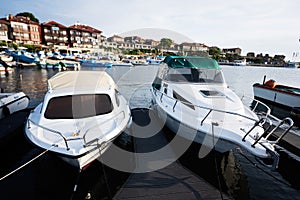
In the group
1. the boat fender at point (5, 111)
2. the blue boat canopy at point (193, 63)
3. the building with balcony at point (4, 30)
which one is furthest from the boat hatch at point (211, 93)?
the building with balcony at point (4, 30)

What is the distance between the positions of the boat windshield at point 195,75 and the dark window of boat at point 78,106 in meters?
3.21

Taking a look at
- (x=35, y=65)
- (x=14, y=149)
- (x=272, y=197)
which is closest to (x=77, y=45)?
(x=35, y=65)

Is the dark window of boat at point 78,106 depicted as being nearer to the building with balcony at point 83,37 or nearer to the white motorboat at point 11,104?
the white motorboat at point 11,104

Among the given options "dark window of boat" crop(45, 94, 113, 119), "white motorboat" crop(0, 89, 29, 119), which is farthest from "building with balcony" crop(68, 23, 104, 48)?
"dark window of boat" crop(45, 94, 113, 119)

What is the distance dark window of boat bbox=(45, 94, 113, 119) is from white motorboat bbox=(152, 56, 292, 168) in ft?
7.35

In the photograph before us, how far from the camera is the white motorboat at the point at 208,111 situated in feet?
13.0

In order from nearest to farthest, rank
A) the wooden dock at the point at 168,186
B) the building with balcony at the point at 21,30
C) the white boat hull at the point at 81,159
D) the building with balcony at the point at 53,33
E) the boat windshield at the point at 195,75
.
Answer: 1. the white boat hull at the point at 81,159
2. the wooden dock at the point at 168,186
3. the boat windshield at the point at 195,75
4. the building with balcony at the point at 21,30
5. the building with balcony at the point at 53,33

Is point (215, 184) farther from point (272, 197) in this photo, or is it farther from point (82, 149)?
point (82, 149)

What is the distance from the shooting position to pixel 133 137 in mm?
6492

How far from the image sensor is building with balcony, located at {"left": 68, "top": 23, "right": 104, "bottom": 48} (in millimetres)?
67250

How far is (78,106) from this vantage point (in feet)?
16.7

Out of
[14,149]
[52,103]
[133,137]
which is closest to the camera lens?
[52,103]

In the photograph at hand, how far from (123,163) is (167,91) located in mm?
3270

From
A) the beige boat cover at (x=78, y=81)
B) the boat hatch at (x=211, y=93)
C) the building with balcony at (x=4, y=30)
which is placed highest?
the building with balcony at (x=4, y=30)
